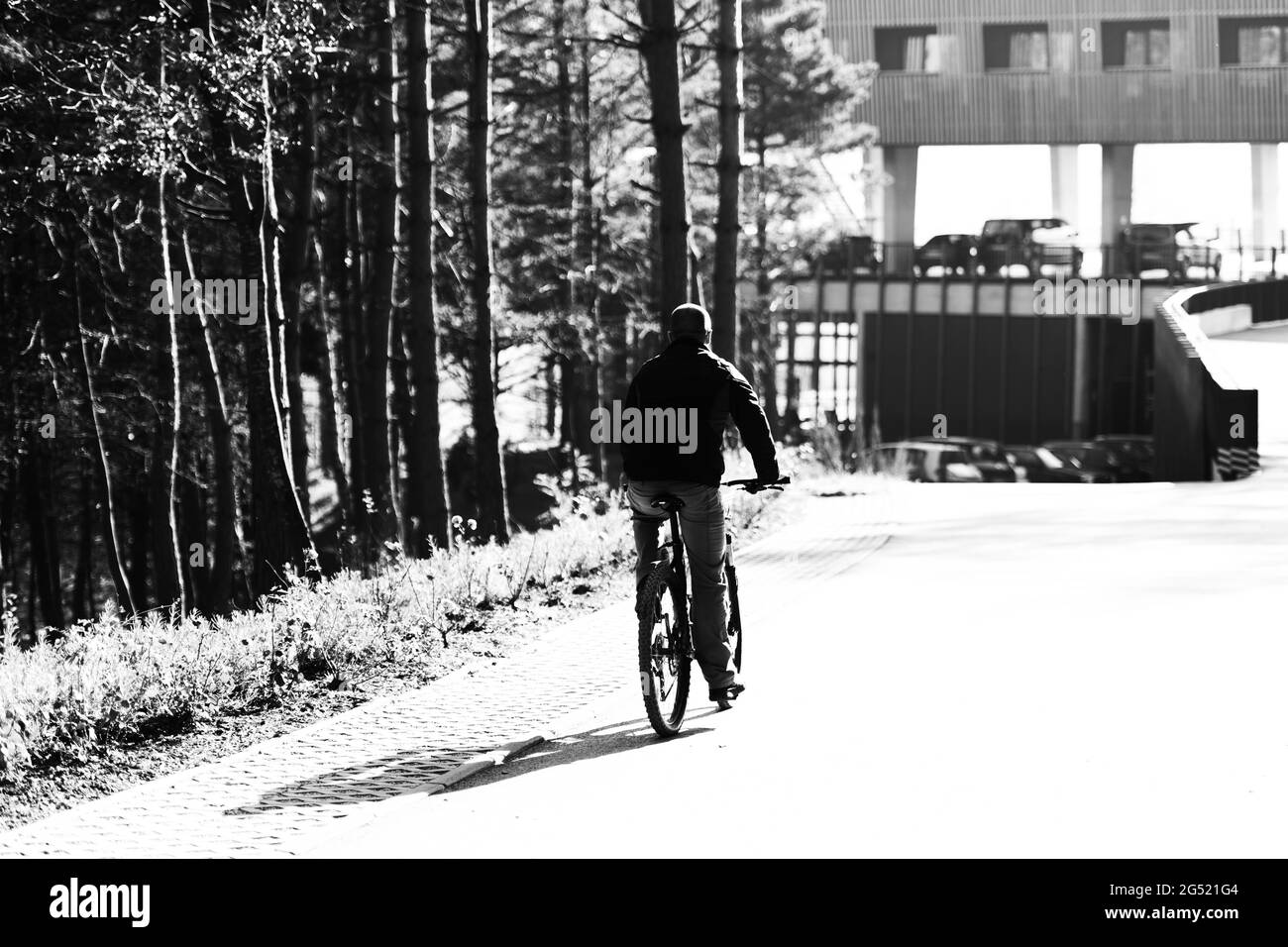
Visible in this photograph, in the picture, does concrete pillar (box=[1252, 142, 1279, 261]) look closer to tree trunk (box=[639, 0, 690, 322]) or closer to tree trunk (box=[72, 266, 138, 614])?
tree trunk (box=[72, 266, 138, 614])

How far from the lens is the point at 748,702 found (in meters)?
9.61

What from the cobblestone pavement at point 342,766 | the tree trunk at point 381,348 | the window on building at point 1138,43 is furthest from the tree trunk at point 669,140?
the window on building at point 1138,43

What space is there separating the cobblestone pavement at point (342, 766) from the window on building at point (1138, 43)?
52.2m

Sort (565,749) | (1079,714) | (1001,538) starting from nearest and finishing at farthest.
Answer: (565,749) → (1079,714) → (1001,538)

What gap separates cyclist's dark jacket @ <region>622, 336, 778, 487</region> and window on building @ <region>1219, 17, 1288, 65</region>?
183 feet

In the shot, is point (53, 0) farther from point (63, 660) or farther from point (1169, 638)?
point (1169, 638)

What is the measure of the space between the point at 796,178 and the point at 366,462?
19.2 metres

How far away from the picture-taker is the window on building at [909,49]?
203 feet

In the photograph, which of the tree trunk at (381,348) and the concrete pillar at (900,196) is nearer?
the tree trunk at (381,348)

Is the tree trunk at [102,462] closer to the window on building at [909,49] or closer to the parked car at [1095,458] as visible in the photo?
the parked car at [1095,458]

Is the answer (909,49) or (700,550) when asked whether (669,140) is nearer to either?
(700,550)

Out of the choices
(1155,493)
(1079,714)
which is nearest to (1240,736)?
(1079,714)

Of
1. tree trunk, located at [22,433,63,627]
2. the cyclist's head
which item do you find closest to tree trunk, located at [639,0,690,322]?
the cyclist's head

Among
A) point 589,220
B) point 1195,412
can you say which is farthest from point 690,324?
point 589,220
